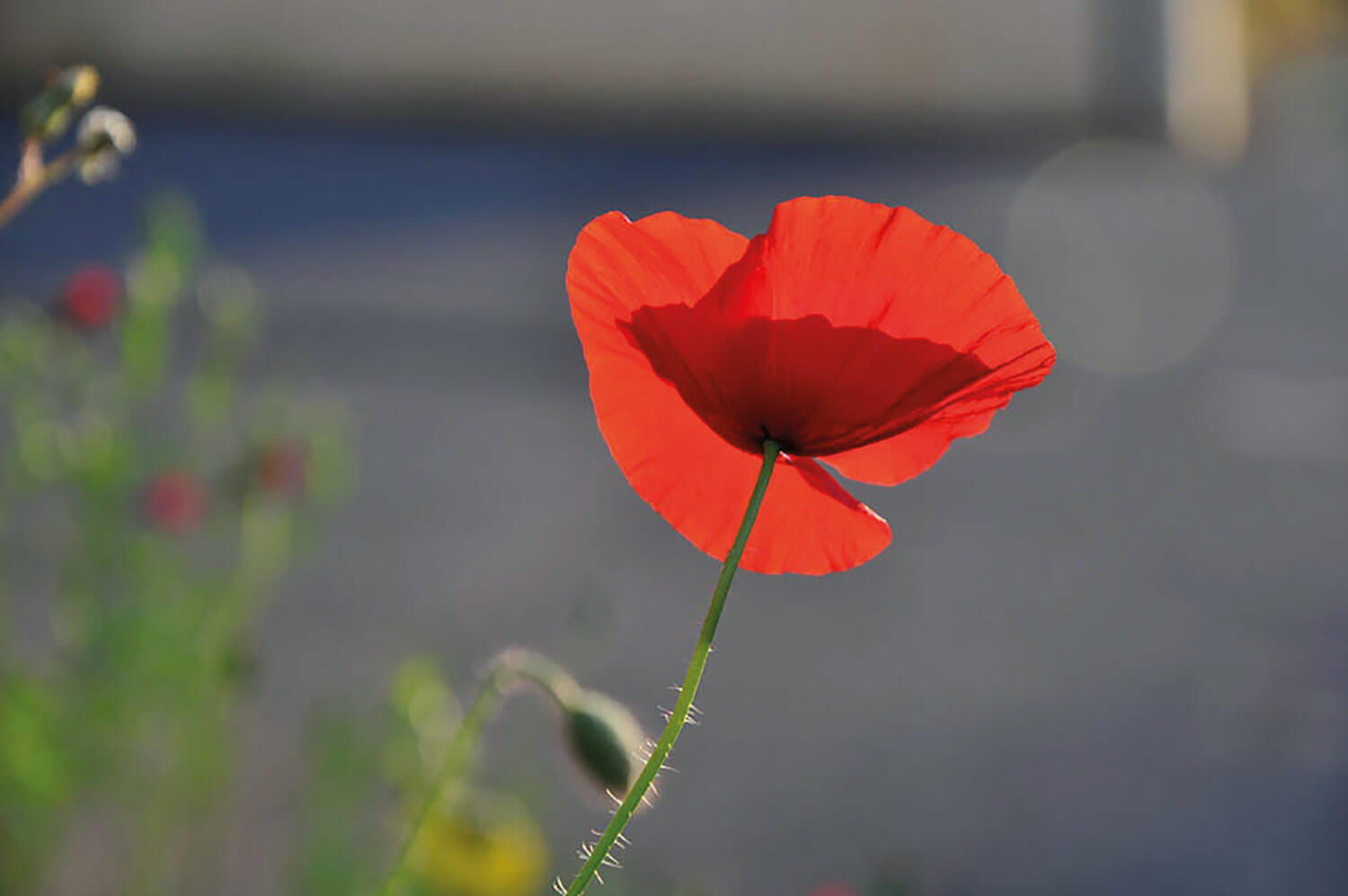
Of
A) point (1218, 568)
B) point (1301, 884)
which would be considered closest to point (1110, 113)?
point (1218, 568)

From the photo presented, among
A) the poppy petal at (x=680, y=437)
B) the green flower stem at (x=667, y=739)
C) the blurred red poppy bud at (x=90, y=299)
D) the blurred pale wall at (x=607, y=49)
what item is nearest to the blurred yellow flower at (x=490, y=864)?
the blurred red poppy bud at (x=90, y=299)

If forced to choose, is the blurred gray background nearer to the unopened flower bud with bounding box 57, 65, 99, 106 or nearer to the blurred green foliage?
the blurred green foliage

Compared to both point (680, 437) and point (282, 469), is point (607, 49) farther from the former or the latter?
point (680, 437)

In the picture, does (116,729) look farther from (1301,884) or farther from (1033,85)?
(1033,85)

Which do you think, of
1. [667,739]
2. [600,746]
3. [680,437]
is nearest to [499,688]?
[600,746]

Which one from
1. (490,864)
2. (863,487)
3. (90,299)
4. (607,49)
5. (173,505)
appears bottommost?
(490,864)

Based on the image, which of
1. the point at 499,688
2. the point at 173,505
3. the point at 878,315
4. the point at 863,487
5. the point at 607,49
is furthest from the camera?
the point at 607,49

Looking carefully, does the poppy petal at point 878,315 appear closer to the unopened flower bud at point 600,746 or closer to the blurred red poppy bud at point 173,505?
the unopened flower bud at point 600,746

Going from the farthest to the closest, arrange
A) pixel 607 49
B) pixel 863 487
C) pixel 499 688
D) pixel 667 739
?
pixel 607 49 < pixel 863 487 < pixel 499 688 < pixel 667 739

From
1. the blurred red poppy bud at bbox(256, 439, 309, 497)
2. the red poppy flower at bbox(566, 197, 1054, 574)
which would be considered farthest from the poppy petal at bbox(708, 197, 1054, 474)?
the blurred red poppy bud at bbox(256, 439, 309, 497)
